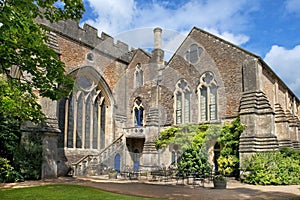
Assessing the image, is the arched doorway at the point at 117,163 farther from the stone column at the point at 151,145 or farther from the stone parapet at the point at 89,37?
the stone parapet at the point at 89,37

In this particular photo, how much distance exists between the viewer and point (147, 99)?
74.2ft

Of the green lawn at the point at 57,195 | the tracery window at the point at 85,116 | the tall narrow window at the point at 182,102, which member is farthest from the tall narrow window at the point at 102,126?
the green lawn at the point at 57,195

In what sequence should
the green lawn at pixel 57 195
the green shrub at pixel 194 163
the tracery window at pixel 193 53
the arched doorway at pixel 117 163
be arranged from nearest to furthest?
the green lawn at pixel 57 195 < the green shrub at pixel 194 163 < the tracery window at pixel 193 53 < the arched doorway at pixel 117 163

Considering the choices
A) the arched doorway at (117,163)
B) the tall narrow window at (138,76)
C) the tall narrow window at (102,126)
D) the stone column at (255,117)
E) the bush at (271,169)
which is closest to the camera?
the bush at (271,169)

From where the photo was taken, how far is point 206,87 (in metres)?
18.9

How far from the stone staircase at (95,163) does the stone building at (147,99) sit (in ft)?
0.23

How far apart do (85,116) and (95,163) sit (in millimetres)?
3876

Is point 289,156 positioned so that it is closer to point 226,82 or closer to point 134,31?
point 226,82

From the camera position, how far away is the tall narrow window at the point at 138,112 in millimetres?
22984

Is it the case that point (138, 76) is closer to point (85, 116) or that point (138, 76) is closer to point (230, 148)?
point (85, 116)

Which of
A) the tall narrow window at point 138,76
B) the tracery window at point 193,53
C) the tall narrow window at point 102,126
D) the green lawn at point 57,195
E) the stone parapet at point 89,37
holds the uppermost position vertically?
the stone parapet at point 89,37

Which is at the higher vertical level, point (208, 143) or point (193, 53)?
point (193, 53)

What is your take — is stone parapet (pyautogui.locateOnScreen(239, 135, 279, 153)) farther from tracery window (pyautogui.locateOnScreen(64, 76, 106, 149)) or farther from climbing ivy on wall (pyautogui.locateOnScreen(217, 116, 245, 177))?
tracery window (pyautogui.locateOnScreen(64, 76, 106, 149))

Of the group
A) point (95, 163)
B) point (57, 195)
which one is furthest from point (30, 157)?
point (57, 195)
